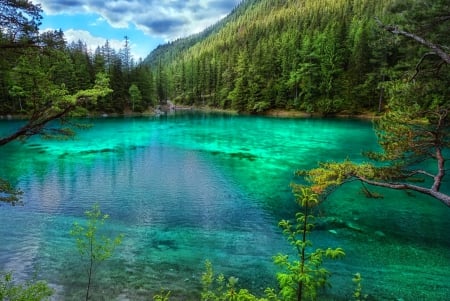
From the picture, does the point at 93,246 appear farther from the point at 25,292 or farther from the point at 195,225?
the point at 25,292

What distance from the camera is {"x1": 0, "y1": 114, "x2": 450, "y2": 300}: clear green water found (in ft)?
35.1

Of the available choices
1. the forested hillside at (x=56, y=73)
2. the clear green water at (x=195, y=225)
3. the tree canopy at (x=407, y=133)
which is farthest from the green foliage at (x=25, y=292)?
the tree canopy at (x=407, y=133)

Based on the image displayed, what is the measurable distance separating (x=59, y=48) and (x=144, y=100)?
7427cm

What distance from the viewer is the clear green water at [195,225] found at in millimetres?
10711

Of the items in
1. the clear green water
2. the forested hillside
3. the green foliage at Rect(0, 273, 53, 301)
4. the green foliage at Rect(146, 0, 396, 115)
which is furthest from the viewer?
the green foliage at Rect(146, 0, 396, 115)

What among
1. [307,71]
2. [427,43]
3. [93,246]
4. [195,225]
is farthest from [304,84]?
[93,246]

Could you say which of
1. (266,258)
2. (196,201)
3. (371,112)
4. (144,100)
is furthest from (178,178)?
(144,100)

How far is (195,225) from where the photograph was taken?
15.3 metres

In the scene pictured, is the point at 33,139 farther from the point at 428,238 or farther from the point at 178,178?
the point at 428,238

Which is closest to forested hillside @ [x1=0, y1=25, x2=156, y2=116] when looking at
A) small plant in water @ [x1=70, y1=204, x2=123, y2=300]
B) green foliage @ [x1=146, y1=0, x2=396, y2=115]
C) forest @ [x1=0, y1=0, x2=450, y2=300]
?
forest @ [x1=0, y1=0, x2=450, y2=300]

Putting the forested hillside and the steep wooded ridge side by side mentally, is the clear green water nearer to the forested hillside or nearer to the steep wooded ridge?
the forested hillside

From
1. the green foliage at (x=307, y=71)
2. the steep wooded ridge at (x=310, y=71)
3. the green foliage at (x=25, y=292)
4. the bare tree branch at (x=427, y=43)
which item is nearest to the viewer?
the green foliage at (x=25, y=292)

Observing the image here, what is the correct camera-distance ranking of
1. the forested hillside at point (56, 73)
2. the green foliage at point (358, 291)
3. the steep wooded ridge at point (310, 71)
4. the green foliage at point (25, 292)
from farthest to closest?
the steep wooded ridge at point (310, 71), the forested hillside at point (56, 73), the green foliage at point (25, 292), the green foliage at point (358, 291)

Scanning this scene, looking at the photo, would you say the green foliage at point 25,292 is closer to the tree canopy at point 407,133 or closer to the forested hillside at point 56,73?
the forested hillside at point 56,73
